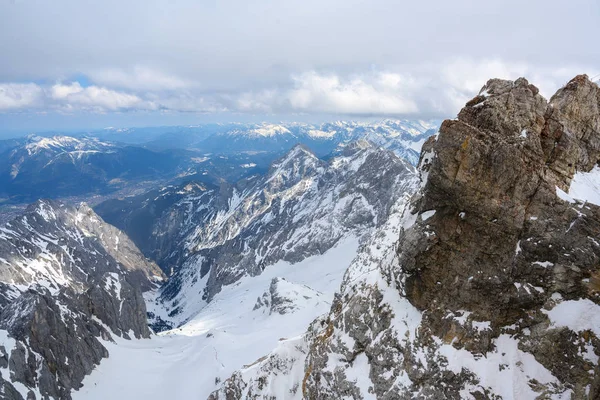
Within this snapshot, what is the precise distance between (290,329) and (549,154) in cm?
8693

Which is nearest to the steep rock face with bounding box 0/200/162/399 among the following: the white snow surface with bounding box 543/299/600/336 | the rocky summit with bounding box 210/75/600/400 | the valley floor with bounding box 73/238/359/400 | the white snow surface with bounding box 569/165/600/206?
the valley floor with bounding box 73/238/359/400

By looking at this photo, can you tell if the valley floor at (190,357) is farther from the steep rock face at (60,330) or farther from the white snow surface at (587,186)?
the white snow surface at (587,186)

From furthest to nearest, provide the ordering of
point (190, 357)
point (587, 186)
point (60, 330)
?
1. point (190, 357)
2. point (60, 330)
3. point (587, 186)

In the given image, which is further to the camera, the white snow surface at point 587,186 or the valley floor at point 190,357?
the valley floor at point 190,357

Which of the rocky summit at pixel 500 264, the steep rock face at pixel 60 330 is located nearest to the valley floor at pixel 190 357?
the steep rock face at pixel 60 330

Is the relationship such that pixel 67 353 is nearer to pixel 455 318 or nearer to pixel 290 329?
pixel 290 329

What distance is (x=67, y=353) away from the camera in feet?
267

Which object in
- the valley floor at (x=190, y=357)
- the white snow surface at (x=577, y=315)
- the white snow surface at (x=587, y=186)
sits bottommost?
the valley floor at (x=190, y=357)

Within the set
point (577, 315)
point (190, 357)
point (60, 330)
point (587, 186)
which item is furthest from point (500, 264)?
point (60, 330)

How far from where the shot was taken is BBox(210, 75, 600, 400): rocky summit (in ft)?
76.7

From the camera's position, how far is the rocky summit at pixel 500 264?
→ 23391mm

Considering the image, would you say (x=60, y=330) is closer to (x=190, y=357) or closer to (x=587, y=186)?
(x=190, y=357)

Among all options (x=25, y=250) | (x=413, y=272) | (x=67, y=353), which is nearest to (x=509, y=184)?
(x=413, y=272)

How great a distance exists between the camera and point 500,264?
26281 mm
